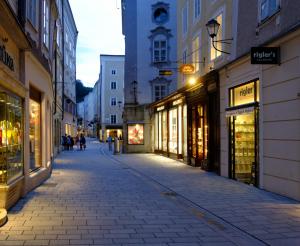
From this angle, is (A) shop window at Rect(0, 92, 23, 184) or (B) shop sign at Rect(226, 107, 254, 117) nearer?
(A) shop window at Rect(0, 92, 23, 184)

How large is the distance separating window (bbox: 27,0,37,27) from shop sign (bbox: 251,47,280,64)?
250 inches

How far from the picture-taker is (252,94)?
562 inches

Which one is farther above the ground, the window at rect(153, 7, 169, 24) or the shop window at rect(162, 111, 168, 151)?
the window at rect(153, 7, 169, 24)

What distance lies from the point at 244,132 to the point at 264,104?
2458 millimetres

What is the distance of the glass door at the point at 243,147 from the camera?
14742 millimetres

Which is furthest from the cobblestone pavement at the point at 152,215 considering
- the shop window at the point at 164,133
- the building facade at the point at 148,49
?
the building facade at the point at 148,49

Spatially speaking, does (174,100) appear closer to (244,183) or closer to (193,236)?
(244,183)

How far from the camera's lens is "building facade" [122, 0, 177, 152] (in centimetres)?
3753

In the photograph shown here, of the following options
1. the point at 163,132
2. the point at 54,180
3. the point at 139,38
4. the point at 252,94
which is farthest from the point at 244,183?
the point at 139,38

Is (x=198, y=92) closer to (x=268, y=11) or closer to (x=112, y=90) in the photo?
(x=268, y=11)

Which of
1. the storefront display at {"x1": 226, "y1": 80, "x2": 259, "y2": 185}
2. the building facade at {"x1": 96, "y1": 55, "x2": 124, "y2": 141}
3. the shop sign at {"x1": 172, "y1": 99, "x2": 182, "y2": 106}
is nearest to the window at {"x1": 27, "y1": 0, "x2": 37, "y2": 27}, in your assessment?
the storefront display at {"x1": 226, "y1": 80, "x2": 259, "y2": 185}

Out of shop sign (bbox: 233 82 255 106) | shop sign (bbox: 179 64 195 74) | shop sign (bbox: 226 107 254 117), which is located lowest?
shop sign (bbox: 226 107 254 117)

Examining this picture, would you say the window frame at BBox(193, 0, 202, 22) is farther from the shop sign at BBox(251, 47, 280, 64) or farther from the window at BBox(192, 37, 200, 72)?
the shop sign at BBox(251, 47, 280, 64)

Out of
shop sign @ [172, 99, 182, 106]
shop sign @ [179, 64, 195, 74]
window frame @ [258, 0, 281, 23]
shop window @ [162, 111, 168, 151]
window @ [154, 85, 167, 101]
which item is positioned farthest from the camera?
window @ [154, 85, 167, 101]
